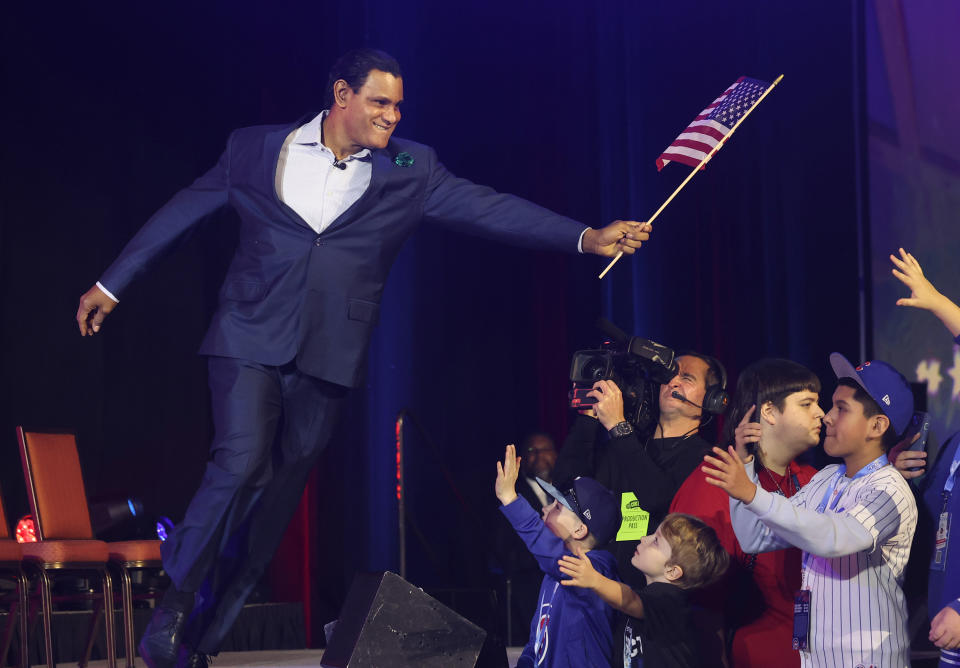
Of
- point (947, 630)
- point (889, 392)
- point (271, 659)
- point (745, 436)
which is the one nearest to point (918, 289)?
point (889, 392)

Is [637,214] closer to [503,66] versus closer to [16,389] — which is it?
[503,66]

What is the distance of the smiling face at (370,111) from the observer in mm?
3215

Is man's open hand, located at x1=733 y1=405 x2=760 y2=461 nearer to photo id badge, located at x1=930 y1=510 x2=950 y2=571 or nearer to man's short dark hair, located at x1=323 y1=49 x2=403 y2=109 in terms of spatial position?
photo id badge, located at x1=930 y1=510 x2=950 y2=571

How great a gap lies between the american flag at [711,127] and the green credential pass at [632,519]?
3.28 feet

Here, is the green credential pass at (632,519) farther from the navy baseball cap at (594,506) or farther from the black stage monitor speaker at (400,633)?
the black stage monitor speaker at (400,633)

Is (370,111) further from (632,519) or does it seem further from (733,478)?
(733,478)

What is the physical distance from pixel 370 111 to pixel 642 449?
1189mm

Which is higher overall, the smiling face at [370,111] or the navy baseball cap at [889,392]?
the smiling face at [370,111]

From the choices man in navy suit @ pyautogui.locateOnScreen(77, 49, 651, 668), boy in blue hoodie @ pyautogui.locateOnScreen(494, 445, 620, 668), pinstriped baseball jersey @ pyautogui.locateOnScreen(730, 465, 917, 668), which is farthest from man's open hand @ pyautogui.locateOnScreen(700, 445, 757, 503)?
man in navy suit @ pyautogui.locateOnScreen(77, 49, 651, 668)

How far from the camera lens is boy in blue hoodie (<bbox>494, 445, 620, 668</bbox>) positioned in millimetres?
2986

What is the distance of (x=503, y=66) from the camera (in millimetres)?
6531

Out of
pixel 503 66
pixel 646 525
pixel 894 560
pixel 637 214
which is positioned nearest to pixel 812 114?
pixel 637 214

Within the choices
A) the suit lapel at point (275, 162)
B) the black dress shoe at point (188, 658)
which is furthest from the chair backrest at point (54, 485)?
the suit lapel at point (275, 162)

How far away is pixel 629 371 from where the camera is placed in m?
3.44
